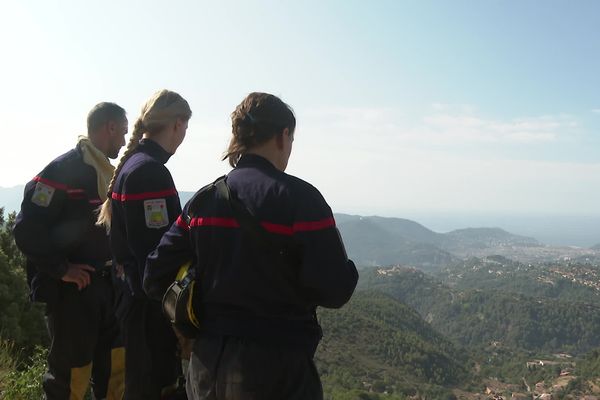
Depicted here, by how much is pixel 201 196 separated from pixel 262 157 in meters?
0.31

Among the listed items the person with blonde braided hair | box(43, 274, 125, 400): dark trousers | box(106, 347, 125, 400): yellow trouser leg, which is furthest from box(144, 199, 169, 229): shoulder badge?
box(106, 347, 125, 400): yellow trouser leg

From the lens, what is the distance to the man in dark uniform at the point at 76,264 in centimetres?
306

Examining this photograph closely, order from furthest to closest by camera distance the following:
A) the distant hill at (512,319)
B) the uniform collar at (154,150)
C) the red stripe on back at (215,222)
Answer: the distant hill at (512,319), the uniform collar at (154,150), the red stripe on back at (215,222)

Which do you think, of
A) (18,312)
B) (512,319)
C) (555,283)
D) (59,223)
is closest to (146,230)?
(59,223)

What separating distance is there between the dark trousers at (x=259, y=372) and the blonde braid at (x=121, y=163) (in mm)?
1293

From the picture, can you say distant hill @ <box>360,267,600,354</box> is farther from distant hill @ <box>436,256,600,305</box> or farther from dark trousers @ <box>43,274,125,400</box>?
dark trousers @ <box>43,274,125,400</box>

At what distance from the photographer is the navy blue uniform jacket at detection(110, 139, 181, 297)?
250cm

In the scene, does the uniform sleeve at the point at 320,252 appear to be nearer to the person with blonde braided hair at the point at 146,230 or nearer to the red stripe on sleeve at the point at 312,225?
the red stripe on sleeve at the point at 312,225

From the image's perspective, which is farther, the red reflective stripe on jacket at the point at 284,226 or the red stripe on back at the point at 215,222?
the red stripe on back at the point at 215,222

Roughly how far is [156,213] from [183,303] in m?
0.76

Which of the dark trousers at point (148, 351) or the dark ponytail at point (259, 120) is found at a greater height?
the dark ponytail at point (259, 120)

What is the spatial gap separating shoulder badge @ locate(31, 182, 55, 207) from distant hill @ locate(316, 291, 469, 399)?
58765mm

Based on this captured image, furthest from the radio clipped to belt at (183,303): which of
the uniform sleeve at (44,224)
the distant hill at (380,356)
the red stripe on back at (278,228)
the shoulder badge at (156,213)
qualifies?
the distant hill at (380,356)

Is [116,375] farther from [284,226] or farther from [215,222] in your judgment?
[284,226]
